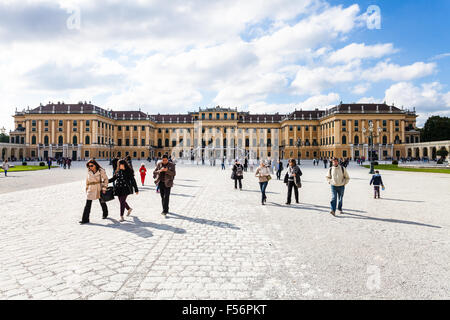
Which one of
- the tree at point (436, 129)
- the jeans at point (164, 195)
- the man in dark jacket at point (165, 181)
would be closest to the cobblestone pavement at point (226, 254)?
the jeans at point (164, 195)

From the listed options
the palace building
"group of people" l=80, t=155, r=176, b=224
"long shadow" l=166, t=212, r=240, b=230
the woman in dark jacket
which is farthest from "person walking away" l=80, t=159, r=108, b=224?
the palace building

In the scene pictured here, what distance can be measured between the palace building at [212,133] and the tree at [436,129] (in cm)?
238

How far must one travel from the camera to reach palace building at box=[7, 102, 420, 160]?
59.2 m

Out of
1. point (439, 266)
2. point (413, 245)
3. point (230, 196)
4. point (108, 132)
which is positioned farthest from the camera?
point (108, 132)

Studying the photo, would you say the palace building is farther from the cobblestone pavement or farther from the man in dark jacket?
the cobblestone pavement

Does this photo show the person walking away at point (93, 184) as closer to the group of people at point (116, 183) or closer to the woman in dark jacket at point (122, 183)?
the group of people at point (116, 183)

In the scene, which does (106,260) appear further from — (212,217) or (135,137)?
(135,137)

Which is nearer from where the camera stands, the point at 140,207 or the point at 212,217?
the point at 212,217

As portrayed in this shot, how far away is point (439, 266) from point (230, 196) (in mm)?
6939

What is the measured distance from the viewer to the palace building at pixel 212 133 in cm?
5925

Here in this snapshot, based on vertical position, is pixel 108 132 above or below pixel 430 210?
above

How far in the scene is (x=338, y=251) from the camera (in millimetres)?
4383
